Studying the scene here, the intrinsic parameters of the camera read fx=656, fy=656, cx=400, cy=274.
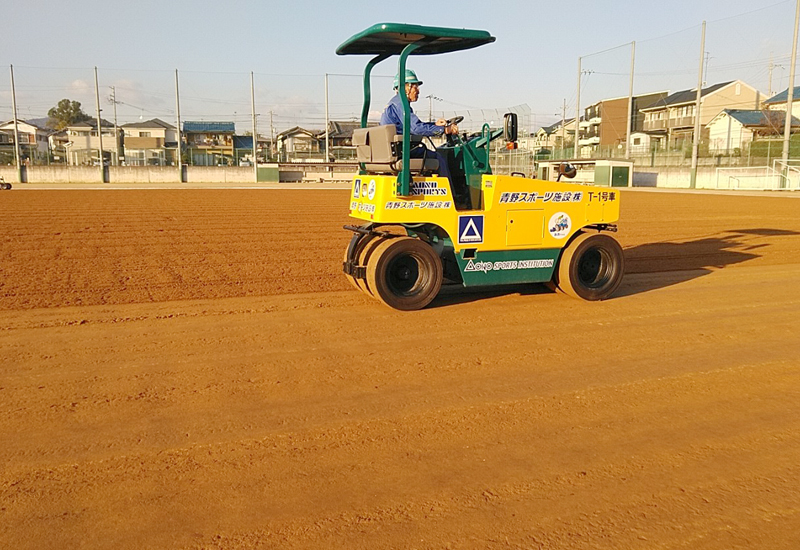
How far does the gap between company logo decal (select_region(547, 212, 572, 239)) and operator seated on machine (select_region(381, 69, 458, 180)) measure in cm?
133

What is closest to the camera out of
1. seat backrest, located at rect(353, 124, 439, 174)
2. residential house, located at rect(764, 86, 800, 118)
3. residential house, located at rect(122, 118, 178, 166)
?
seat backrest, located at rect(353, 124, 439, 174)

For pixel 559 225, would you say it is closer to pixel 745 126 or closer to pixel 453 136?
pixel 453 136

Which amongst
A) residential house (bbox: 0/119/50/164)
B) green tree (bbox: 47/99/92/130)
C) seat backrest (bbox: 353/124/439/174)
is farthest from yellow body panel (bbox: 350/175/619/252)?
green tree (bbox: 47/99/92/130)

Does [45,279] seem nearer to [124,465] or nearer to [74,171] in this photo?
[124,465]

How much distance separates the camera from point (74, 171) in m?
52.1

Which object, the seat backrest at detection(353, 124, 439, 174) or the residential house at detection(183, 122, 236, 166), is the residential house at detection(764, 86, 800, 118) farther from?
the seat backrest at detection(353, 124, 439, 174)

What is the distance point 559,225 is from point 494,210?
91 centimetres

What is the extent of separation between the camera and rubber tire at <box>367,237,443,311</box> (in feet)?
22.1

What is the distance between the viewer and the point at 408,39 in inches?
271

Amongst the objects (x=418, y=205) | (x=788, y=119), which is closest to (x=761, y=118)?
(x=788, y=119)

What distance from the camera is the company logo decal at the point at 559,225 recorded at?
7359 mm

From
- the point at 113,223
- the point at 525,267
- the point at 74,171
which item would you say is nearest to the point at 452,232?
the point at 525,267

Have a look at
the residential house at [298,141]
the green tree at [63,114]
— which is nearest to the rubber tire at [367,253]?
the residential house at [298,141]

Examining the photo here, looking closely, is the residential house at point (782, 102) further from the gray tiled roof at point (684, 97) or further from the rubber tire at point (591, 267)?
the rubber tire at point (591, 267)
